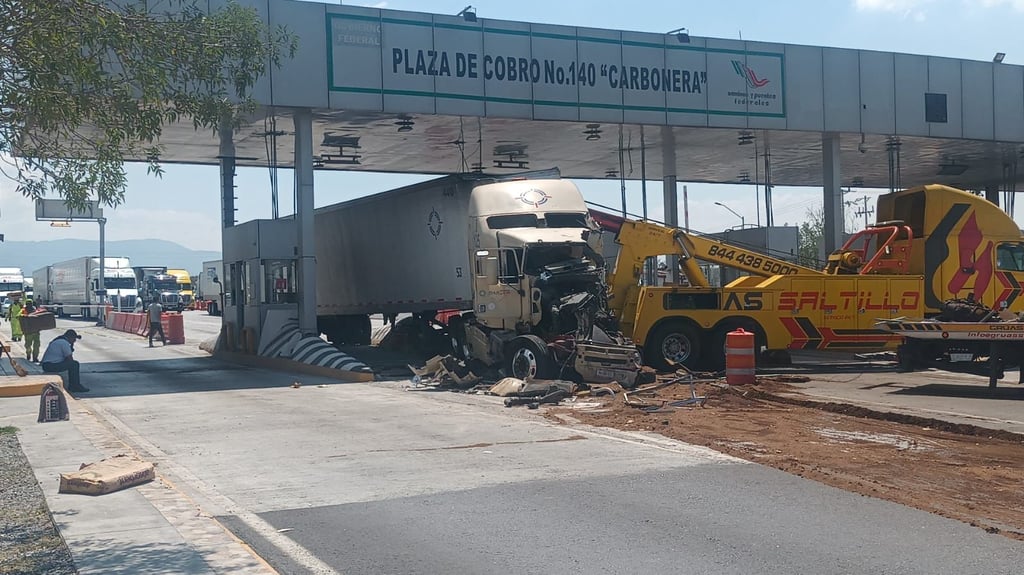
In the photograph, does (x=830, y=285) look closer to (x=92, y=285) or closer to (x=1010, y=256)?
(x=1010, y=256)

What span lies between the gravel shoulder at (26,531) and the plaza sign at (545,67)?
14.5 m

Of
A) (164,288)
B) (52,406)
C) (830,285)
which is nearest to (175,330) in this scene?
(52,406)

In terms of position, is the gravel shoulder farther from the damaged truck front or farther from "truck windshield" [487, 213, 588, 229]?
Answer: "truck windshield" [487, 213, 588, 229]

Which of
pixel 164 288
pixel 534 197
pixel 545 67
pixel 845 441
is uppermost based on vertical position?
pixel 545 67

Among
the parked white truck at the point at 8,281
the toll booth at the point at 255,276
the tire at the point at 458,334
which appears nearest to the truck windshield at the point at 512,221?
the tire at the point at 458,334

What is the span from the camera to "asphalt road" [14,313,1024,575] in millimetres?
6797

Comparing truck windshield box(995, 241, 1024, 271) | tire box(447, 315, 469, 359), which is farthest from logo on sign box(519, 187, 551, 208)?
truck windshield box(995, 241, 1024, 271)

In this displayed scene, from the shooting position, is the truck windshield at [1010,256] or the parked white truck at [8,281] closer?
the truck windshield at [1010,256]

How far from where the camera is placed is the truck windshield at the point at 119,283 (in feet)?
222

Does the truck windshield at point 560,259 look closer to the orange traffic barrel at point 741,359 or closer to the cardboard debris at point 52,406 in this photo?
the orange traffic barrel at point 741,359

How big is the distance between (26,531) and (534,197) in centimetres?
1418

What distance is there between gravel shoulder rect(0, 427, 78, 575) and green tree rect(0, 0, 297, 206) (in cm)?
259

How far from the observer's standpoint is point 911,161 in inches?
1350

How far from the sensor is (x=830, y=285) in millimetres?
20578
